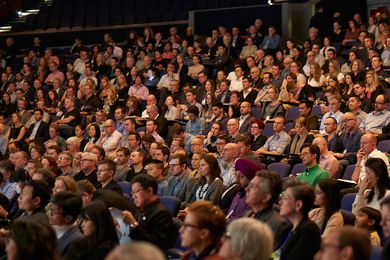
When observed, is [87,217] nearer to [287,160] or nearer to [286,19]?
[287,160]

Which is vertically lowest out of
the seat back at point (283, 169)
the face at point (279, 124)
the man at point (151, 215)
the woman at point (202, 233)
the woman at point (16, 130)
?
the woman at point (16, 130)

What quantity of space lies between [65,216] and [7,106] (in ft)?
29.2

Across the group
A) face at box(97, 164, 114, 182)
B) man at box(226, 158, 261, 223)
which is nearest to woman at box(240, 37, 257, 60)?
face at box(97, 164, 114, 182)

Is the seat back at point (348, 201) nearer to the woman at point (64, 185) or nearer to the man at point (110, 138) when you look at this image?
the woman at point (64, 185)

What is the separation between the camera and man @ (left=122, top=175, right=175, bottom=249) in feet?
18.6

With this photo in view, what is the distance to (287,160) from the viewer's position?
8.80m

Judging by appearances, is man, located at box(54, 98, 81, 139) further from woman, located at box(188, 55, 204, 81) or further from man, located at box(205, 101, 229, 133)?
man, located at box(205, 101, 229, 133)

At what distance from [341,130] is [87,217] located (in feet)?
15.5

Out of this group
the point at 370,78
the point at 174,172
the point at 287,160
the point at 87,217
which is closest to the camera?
the point at 87,217

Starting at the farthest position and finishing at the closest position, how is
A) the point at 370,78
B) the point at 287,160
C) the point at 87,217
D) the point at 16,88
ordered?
the point at 16,88 → the point at 370,78 → the point at 287,160 → the point at 87,217

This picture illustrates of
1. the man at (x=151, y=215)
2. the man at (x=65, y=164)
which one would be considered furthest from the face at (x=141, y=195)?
the man at (x=65, y=164)

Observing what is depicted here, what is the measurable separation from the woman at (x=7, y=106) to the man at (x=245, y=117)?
4.71m

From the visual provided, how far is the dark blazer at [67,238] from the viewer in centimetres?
516

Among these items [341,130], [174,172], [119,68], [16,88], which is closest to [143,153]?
[174,172]
